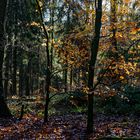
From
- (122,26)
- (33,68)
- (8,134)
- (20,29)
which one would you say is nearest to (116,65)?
(122,26)

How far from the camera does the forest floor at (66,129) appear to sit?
38.3 feet

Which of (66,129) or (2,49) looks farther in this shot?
(2,49)

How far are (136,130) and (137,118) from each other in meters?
3.38

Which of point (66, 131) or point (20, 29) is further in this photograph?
point (20, 29)

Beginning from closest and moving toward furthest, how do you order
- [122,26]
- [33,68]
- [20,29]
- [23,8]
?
[122,26]
[23,8]
[20,29]
[33,68]

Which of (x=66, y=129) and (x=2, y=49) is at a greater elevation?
(x=2, y=49)

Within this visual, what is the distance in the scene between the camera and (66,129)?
12953 mm

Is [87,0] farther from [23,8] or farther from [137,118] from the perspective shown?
[23,8]

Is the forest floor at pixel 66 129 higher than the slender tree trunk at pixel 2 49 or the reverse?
the reverse

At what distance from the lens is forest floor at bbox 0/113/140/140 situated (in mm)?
11688

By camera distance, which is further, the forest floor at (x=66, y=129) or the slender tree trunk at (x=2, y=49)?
the slender tree trunk at (x=2, y=49)

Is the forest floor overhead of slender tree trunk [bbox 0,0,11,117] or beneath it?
beneath

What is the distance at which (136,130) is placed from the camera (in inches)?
483

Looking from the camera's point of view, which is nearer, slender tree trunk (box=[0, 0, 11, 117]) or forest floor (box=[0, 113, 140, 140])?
forest floor (box=[0, 113, 140, 140])
